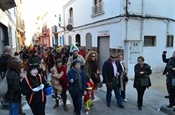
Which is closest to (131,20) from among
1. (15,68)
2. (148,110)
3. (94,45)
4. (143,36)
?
(143,36)

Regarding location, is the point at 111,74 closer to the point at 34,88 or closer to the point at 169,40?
the point at 34,88

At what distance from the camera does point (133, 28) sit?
859cm

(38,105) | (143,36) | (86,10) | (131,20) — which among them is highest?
(86,10)

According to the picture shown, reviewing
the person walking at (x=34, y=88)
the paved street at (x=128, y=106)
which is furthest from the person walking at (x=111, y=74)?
the person walking at (x=34, y=88)

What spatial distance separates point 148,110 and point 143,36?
474 cm

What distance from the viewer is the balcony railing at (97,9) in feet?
34.0

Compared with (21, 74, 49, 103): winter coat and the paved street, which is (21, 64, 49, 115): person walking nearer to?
(21, 74, 49, 103): winter coat

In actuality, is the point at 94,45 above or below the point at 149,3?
below

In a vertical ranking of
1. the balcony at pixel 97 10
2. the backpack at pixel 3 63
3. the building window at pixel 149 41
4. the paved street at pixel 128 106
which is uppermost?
the balcony at pixel 97 10

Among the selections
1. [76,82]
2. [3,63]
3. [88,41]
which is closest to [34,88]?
[76,82]

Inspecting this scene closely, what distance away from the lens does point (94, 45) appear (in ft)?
38.5

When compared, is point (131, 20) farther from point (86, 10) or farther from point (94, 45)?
point (86, 10)

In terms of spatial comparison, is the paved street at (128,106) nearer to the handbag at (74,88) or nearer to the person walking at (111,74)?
the person walking at (111,74)

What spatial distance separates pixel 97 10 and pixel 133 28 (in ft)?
10.8
